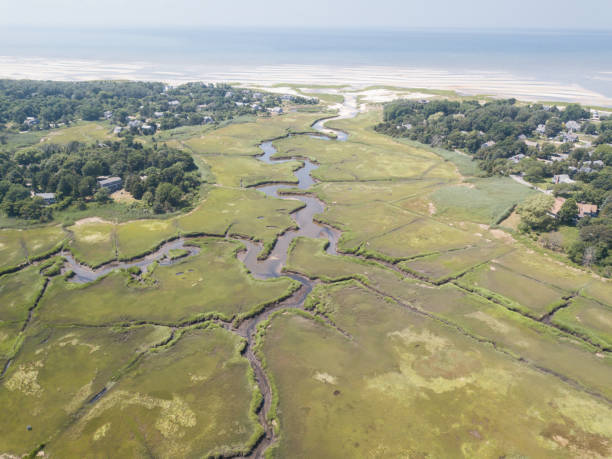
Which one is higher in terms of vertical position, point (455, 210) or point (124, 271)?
point (455, 210)

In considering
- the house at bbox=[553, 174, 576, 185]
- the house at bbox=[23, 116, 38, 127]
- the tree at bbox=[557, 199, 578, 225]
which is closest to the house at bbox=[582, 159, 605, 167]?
the house at bbox=[553, 174, 576, 185]

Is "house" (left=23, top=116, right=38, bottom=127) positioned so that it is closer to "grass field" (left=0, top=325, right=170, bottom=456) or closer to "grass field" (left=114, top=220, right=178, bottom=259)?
"grass field" (left=114, top=220, right=178, bottom=259)

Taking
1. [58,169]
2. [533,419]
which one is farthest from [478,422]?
[58,169]

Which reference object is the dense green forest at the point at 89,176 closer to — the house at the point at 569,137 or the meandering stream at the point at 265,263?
the meandering stream at the point at 265,263

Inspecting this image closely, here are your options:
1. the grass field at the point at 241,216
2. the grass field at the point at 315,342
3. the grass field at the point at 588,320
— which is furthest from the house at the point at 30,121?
the grass field at the point at 588,320

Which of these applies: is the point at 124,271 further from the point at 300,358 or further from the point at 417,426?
the point at 417,426

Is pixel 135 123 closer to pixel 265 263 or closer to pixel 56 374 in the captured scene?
pixel 265 263

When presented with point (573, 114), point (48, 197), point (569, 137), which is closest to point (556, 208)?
point (569, 137)

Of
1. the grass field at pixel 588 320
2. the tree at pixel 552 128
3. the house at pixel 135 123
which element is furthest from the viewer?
the house at pixel 135 123
